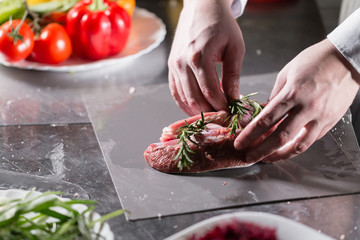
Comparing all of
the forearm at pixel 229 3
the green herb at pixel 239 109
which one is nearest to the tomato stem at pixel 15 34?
the forearm at pixel 229 3

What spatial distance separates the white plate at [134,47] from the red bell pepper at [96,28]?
42 mm

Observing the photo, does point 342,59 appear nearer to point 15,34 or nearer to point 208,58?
point 208,58

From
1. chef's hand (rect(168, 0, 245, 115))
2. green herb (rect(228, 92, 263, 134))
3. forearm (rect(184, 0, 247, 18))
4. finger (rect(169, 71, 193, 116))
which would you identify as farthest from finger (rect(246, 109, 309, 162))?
forearm (rect(184, 0, 247, 18))

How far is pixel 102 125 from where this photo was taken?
192 cm

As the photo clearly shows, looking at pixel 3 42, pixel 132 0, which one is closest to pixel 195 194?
pixel 3 42

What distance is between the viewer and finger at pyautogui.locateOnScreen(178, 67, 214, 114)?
5.69 feet

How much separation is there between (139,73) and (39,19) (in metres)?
0.49

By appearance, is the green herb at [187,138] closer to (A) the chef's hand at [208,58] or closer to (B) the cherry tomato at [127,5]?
(A) the chef's hand at [208,58]

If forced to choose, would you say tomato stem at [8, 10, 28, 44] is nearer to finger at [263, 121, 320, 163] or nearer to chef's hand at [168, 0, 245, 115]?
chef's hand at [168, 0, 245, 115]

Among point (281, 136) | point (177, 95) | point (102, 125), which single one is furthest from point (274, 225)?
point (102, 125)

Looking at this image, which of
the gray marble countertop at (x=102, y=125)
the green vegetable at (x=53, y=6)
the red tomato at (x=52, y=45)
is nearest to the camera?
the gray marble countertop at (x=102, y=125)

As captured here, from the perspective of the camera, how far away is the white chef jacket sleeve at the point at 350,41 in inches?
61.6

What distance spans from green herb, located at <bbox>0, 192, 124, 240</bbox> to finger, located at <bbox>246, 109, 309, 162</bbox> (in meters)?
0.51

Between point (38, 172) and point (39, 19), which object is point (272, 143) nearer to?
point (38, 172)
